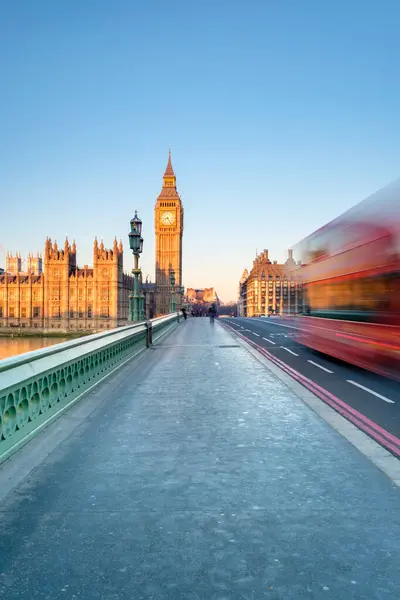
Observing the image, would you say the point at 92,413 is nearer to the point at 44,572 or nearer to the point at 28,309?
the point at 44,572

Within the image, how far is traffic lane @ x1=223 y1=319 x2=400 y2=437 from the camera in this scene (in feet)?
27.4

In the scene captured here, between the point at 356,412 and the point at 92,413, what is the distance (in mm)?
A: 4479

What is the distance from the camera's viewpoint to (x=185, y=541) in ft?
12.6

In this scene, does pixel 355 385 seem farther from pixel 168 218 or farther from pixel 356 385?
pixel 168 218

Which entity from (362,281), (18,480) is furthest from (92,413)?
(362,281)

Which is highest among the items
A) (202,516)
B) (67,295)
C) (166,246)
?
(166,246)

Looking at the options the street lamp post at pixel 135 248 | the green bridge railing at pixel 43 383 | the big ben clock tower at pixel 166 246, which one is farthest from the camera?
the big ben clock tower at pixel 166 246

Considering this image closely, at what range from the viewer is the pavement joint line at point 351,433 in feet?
18.2

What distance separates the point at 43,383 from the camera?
7.04 meters

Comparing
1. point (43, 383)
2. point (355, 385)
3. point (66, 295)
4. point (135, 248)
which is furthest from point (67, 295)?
point (43, 383)

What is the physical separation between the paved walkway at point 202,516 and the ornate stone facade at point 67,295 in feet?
411

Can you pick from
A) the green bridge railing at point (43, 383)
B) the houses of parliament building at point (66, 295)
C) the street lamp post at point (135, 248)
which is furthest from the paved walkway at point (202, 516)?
the houses of parliament building at point (66, 295)

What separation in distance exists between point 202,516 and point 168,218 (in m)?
166

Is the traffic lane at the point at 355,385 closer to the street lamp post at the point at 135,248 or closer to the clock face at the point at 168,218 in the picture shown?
the street lamp post at the point at 135,248
